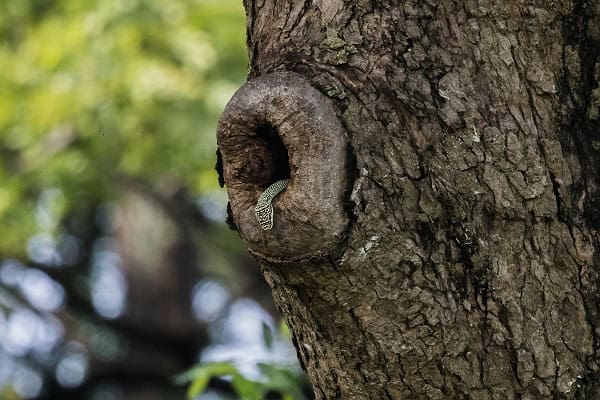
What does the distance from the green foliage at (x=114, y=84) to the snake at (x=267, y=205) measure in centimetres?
370

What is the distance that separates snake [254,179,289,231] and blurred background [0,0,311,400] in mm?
813

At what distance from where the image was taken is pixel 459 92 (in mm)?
1484

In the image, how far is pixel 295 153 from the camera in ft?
4.62

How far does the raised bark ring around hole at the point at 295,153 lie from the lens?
4.55 ft

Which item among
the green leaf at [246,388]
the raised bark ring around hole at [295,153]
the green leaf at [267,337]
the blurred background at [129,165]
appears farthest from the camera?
the blurred background at [129,165]

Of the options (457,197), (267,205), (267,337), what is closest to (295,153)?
(267,205)

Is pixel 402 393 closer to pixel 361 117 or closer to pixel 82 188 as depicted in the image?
pixel 361 117

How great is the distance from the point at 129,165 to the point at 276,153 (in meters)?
4.48

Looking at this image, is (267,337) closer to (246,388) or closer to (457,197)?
(246,388)

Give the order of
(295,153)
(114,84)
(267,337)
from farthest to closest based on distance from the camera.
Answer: (114,84), (267,337), (295,153)

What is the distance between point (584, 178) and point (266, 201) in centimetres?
60

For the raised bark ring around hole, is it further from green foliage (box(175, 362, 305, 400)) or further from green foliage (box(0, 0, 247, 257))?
green foliage (box(0, 0, 247, 257))

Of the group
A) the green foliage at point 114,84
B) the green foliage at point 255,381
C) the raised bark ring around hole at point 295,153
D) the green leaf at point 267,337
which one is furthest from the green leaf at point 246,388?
the green foliage at point 114,84

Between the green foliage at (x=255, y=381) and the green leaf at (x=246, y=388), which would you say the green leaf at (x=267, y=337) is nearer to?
the green foliage at (x=255, y=381)
